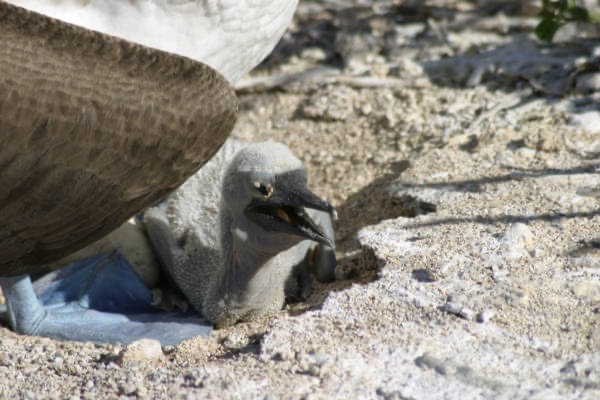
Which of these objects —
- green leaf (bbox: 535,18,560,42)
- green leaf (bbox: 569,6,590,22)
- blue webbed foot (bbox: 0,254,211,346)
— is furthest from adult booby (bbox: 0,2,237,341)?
green leaf (bbox: 569,6,590,22)

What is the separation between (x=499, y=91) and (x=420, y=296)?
252 cm

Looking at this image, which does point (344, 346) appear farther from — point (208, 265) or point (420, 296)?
point (208, 265)

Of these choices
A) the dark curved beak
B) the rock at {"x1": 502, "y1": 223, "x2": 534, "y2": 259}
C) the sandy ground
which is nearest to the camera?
the sandy ground

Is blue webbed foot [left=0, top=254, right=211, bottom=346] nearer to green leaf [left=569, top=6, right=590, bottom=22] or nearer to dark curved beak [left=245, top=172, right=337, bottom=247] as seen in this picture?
dark curved beak [left=245, top=172, right=337, bottom=247]

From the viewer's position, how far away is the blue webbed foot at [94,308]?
471cm

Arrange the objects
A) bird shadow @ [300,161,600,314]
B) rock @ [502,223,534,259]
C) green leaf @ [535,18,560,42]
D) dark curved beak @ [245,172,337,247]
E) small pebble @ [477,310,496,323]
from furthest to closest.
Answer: green leaf @ [535,18,560,42], bird shadow @ [300,161,600,314], dark curved beak @ [245,172,337,247], rock @ [502,223,534,259], small pebble @ [477,310,496,323]

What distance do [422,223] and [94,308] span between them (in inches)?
66.0

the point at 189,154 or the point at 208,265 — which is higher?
the point at 189,154

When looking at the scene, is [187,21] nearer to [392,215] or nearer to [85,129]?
[85,129]

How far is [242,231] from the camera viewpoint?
15.2 feet

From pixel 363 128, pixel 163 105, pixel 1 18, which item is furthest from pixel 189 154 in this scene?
pixel 363 128

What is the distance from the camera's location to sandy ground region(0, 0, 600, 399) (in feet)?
11.3

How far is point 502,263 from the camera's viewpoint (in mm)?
4090

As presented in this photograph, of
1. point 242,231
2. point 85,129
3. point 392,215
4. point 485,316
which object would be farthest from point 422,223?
point 85,129
